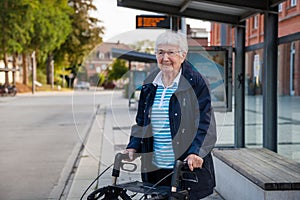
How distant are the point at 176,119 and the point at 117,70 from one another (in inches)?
52.9

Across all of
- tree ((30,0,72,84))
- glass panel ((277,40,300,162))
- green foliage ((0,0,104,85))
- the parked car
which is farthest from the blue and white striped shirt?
tree ((30,0,72,84))

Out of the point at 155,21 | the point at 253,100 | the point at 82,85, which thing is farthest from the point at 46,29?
the point at 82,85

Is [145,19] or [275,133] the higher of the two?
[145,19]

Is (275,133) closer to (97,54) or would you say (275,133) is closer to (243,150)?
(243,150)

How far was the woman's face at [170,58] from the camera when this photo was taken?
376 cm

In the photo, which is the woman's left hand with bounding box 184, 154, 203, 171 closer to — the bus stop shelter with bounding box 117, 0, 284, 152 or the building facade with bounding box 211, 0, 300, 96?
the building facade with bounding box 211, 0, 300, 96

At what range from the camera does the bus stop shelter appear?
7.20 meters

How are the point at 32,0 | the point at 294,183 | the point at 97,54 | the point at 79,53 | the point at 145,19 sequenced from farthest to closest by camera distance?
the point at 79,53, the point at 32,0, the point at 145,19, the point at 294,183, the point at 97,54

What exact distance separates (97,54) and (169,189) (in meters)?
1.38

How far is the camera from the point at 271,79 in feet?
23.8

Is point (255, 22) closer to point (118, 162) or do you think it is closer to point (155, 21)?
point (155, 21)

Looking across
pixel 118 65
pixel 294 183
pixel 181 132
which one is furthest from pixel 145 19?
pixel 181 132

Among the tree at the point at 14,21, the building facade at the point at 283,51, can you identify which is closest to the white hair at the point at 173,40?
the building facade at the point at 283,51

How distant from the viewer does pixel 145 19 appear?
9.09 meters
